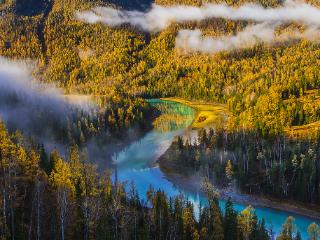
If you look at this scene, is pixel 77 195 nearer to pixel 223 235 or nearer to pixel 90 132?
pixel 223 235

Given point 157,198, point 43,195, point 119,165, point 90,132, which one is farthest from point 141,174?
point 43,195

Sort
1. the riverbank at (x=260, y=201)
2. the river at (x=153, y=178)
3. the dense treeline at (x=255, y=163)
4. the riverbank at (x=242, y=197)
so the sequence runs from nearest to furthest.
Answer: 1. the river at (x=153, y=178)
2. the riverbank at (x=260, y=201)
3. the riverbank at (x=242, y=197)
4. the dense treeline at (x=255, y=163)

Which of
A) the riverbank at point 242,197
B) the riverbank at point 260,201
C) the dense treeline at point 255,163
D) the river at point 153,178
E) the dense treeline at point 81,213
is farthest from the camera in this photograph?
the dense treeline at point 255,163

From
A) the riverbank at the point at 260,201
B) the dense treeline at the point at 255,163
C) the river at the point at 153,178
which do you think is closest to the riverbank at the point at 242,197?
the riverbank at the point at 260,201

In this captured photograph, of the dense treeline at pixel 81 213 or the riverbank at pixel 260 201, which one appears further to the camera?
the riverbank at pixel 260 201

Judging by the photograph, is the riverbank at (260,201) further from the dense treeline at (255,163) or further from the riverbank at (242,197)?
Answer: the dense treeline at (255,163)

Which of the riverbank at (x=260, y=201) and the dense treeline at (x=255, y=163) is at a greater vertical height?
the dense treeline at (x=255, y=163)

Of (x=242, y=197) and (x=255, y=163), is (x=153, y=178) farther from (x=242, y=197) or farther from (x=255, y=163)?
(x=255, y=163)

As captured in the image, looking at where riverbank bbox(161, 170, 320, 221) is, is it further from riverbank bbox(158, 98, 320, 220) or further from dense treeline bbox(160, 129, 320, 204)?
dense treeline bbox(160, 129, 320, 204)
